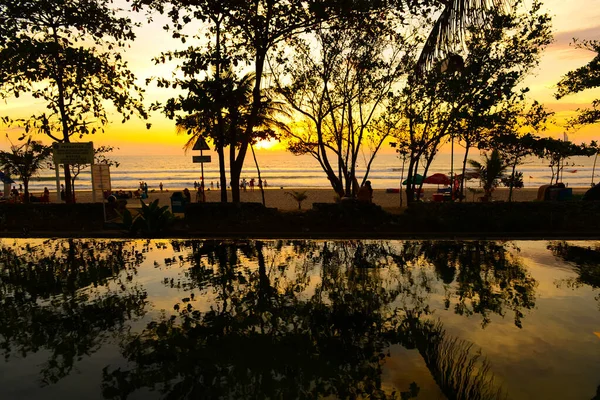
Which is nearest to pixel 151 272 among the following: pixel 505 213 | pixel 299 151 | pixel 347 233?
pixel 347 233

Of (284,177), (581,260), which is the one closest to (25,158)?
(581,260)

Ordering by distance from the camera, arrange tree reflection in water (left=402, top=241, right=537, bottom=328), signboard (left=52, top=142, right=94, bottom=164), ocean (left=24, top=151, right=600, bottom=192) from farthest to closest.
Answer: ocean (left=24, top=151, right=600, bottom=192) → signboard (left=52, top=142, right=94, bottom=164) → tree reflection in water (left=402, top=241, right=537, bottom=328)

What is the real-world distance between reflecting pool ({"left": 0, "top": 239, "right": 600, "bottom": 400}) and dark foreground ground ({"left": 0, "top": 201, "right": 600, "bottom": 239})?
122 inches

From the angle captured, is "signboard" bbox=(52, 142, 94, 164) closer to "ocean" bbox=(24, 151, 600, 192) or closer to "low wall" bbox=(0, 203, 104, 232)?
"low wall" bbox=(0, 203, 104, 232)

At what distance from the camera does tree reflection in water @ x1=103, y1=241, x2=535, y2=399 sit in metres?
4.48

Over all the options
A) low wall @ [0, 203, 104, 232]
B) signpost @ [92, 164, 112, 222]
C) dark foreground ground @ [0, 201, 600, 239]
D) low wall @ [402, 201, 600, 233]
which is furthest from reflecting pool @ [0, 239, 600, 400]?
signpost @ [92, 164, 112, 222]

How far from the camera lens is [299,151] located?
24.0 meters

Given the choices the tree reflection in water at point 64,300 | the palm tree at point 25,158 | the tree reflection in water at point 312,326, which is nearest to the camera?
the tree reflection in water at point 312,326

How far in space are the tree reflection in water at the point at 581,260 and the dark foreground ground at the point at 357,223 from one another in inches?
70.2

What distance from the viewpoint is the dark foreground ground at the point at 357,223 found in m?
13.6

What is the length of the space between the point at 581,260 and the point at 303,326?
310 inches

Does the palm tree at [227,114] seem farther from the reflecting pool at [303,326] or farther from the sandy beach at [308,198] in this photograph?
the sandy beach at [308,198]

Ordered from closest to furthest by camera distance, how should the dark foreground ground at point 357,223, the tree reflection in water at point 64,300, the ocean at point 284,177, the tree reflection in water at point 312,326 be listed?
the tree reflection in water at point 312,326 < the tree reflection in water at point 64,300 < the dark foreground ground at point 357,223 < the ocean at point 284,177

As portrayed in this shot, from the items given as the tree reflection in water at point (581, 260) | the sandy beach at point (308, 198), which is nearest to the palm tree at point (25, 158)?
the sandy beach at point (308, 198)
